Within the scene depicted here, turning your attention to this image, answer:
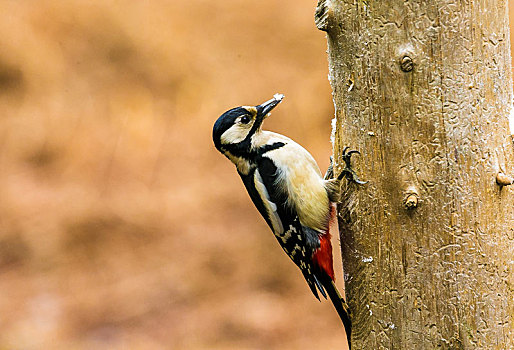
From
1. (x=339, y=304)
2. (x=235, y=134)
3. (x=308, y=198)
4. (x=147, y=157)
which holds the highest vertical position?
(x=147, y=157)

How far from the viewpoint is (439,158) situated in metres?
1.92

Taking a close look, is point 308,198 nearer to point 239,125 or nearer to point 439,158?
point 239,125

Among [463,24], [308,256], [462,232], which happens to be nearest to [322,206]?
[308,256]

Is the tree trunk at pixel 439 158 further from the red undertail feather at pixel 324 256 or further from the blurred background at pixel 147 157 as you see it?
the blurred background at pixel 147 157

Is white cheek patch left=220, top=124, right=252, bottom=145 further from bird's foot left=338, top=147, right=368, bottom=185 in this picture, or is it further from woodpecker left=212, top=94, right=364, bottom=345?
bird's foot left=338, top=147, right=368, bottom=185

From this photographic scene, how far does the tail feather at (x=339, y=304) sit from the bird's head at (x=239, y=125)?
702mm

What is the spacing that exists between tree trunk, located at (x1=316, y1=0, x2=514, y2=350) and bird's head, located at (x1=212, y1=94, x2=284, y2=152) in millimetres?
749

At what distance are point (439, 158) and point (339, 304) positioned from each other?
29.0 inches

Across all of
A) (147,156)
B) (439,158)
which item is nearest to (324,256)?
(439,158)

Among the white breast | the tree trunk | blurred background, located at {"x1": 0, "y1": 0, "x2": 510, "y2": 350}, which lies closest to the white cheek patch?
the white breast

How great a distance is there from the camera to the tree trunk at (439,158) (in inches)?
74.2

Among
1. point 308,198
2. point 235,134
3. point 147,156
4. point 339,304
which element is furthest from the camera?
point 147,156

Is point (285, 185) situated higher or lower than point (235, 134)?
lower

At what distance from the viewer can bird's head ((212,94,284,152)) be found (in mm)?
2688
